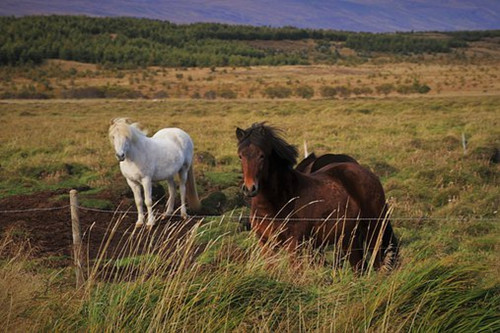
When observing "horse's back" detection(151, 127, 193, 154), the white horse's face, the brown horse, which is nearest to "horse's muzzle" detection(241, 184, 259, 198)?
the brown horse

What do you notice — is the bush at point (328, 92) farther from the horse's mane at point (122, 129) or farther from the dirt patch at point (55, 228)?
the horse's mane at point (122, 129)

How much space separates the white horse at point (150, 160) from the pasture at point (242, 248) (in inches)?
19.5

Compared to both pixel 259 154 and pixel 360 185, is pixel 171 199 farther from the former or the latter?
pixel 259 154

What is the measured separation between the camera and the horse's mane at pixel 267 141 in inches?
252

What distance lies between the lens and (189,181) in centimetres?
1243

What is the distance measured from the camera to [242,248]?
650cm

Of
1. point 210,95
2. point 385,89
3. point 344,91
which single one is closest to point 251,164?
point 210,95

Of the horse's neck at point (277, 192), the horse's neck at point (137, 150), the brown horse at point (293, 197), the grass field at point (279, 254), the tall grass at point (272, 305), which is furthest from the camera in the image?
the horse's neck at point (137, 150)

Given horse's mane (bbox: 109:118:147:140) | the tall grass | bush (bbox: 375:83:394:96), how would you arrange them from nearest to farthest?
the tall grass
horse's mane (bbox: 109:118:147:140)
bush (bbox: 375:83:394:96)

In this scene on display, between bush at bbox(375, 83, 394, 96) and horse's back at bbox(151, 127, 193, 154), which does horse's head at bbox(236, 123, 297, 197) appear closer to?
horse's back at bbox(151, 127, 193, 154)

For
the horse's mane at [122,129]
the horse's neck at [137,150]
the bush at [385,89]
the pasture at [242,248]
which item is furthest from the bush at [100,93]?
the horse's mane at [122,129]

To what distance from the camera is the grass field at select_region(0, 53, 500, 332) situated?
4418 millimetres

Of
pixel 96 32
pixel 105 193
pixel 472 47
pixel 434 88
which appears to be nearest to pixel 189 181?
pixel 105 193

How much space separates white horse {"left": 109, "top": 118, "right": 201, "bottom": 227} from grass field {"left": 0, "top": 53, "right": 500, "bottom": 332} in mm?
1212
